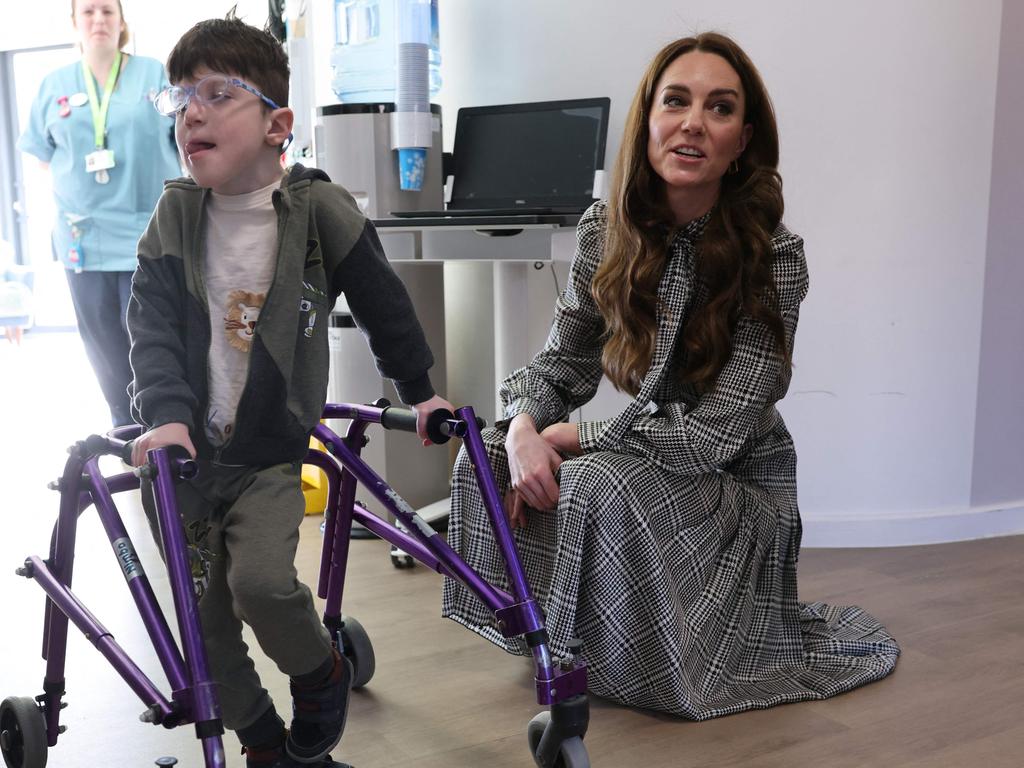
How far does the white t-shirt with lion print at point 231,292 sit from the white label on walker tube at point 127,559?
17 cm

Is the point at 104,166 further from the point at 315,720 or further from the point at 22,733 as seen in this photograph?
the point at 315,720

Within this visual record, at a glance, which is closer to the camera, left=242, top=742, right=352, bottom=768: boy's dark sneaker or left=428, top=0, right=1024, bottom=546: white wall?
left=242, top=742, right=352, bottom=768: boy's dark sneaker

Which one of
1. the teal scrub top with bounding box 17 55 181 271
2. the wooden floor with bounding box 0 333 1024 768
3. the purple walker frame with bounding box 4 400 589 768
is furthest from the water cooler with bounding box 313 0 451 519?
the purple walker frame with bounding box 4 400 589 768

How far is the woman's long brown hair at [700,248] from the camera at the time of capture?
1687 millimetres

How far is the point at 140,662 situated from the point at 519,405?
0.83 metres

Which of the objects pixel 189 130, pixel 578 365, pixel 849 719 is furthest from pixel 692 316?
pixel 189 130

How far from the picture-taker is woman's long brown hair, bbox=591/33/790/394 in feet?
5.53

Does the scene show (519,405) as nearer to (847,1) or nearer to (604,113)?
(604,113)

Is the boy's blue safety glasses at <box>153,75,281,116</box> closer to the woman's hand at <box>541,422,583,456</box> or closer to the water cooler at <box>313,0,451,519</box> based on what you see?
the woman's hand at <box>541,422,583,456</box>

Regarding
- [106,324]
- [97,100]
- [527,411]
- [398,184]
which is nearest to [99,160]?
[97,100]

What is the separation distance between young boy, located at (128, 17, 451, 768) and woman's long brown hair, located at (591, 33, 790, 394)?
0.48 metres

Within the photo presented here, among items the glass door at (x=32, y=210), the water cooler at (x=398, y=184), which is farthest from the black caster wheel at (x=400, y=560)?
the glass door at (x=32, y=210)

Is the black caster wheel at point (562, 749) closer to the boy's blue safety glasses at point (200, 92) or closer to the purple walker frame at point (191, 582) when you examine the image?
the purple walker frame at point (191, 582)

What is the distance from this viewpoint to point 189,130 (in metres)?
1.36
